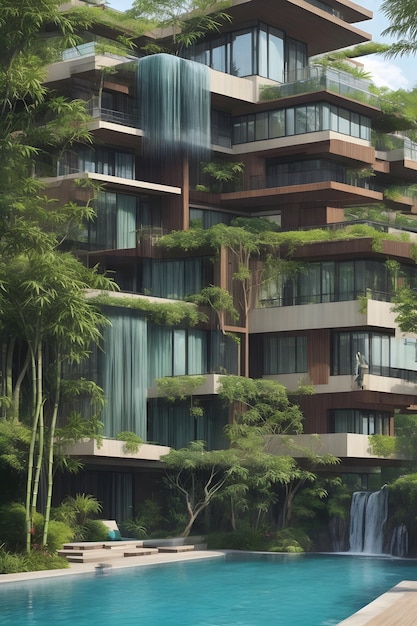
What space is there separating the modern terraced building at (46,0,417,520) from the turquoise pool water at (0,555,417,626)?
10139 millimetres

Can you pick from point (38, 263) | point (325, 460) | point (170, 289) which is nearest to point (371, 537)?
point (325, 460)

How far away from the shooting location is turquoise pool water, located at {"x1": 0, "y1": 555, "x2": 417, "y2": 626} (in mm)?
22531

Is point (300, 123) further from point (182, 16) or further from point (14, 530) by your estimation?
point (14, 530)

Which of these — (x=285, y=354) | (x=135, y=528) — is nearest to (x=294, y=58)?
(x=285, y=354)

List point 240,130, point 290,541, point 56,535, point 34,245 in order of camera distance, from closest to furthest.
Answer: point 34,245 < point 56,535 < point 290,541 < point 240,130

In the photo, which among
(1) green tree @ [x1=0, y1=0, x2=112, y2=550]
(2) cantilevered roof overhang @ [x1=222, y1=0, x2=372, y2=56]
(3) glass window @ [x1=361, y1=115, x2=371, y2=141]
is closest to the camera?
(1) green tree @ [x1=0, y1=0, x2=112, y2=550]

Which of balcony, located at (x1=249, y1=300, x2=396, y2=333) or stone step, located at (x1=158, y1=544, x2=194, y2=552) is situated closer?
stone step, located at (x1=158, y1=544, x2=194, y2=552)

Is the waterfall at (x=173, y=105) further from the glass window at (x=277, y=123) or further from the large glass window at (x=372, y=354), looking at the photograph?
the large glass window at (x=372, y=354)

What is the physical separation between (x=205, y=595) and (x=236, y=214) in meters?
31.5

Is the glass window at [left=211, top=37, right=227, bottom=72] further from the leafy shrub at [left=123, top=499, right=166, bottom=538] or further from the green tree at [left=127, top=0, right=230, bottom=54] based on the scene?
the leafy shrub at [left=123, top=499, right=166, bottom=538]

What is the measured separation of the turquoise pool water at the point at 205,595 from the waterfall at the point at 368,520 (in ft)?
23.1

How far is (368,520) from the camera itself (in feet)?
144

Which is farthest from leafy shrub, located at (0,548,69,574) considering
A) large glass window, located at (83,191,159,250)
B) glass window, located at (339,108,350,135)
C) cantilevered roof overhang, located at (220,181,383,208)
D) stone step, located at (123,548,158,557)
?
glass window, located at (339,108,350,135)

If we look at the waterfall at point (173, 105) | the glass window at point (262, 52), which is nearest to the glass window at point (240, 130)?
the glass window at point (262, 52)
